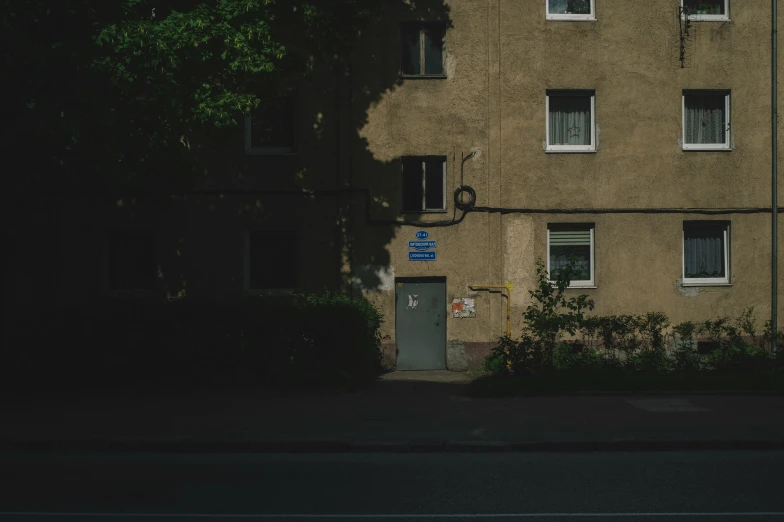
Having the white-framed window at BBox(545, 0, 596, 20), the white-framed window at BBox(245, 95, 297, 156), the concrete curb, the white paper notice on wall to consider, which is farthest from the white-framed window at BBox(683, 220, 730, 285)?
the white-framed window at BBox(245, 95, 297, 156)

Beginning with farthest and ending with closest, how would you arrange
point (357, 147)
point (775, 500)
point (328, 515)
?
point (357, 147) < point (775, 500) < point (328, 515)

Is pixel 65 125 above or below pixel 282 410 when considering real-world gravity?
above

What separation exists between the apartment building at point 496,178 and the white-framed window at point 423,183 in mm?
32

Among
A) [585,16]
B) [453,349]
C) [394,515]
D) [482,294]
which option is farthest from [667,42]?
[394,515]

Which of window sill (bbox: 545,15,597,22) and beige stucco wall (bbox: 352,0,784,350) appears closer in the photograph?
beige stucco wall (bbox: 352,0,784,350)

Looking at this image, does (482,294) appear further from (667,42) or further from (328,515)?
(328,515)

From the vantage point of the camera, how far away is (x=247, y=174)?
58.2 feet

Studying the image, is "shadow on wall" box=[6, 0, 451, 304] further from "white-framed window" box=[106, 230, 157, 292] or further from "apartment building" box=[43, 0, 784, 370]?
"white-framed window" box=[106, 230, 157, 292]

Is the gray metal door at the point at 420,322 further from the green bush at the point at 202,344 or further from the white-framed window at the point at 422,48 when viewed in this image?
the white-framed window at the point at 422,48

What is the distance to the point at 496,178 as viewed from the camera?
17.6 meters

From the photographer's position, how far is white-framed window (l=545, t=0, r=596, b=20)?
58.4 ft

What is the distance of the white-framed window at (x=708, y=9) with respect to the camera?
17.9 meters

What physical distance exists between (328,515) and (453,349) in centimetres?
1103

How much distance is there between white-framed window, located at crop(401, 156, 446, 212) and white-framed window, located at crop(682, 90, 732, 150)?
18.6 feet
